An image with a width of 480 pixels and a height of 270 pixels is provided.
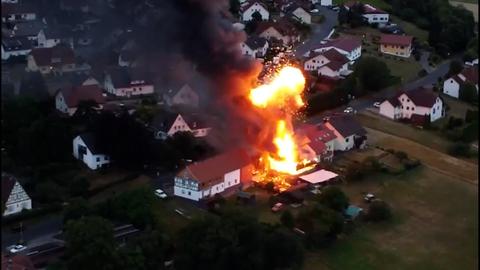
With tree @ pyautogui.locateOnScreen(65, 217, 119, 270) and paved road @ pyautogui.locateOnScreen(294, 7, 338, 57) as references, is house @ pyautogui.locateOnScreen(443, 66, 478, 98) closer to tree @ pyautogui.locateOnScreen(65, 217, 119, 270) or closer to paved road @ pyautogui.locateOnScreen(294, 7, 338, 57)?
paved road @ pyautogui.locateOnScreen(294, 7, 338, 57)

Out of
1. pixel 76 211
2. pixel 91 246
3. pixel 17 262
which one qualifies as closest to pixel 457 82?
pixel 76 211

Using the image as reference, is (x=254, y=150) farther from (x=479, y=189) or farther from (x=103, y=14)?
(x=479, y=189)

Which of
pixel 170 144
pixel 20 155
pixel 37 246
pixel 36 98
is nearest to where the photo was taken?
pixel 37 246

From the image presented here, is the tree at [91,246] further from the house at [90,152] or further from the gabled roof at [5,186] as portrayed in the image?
the house at [90,152]

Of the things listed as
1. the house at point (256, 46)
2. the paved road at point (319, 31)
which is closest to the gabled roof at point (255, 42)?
the house at point (256, 46)

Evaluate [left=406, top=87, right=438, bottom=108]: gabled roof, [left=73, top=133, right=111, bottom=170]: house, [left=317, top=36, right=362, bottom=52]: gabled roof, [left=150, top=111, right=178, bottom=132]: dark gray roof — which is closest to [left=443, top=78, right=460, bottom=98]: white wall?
[left=406, top=87, right=438, bottom=108]: gabled roof

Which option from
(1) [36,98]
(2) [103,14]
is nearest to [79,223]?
(1) [36,98]
